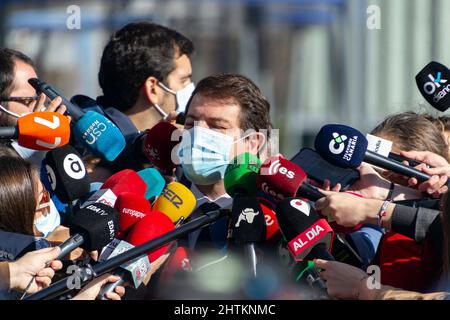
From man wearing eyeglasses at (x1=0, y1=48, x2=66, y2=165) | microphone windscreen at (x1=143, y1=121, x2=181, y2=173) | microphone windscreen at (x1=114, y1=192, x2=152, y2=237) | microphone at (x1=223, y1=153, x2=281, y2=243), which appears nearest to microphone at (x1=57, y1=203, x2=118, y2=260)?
microphone windscreen at (x1=114, y1=192, x2=152, y2=237)

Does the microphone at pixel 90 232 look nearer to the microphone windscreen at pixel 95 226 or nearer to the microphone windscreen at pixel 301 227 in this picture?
the microphone windscreen at pixel 95 226

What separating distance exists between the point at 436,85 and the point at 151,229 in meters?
1.32

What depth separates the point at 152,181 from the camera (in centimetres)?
428

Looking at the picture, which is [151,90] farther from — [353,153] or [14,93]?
[353,153]

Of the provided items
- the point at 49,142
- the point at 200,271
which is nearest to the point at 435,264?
the point at 200,271

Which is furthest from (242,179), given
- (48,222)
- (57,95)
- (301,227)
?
(57,95)

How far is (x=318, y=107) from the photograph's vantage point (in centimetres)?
1019

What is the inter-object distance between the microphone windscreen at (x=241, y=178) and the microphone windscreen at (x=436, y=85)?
2.64ft

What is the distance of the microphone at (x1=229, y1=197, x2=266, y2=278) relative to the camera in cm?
Answer: 352

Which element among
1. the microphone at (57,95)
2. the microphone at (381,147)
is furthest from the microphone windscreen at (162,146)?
the microphone at (381,147)

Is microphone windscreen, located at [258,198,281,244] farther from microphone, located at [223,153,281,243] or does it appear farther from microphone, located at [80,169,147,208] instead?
microphone, located at [80,169,147,208]

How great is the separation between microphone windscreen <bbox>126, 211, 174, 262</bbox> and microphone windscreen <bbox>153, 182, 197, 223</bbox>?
A: 16cm

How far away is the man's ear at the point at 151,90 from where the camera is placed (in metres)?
5.53

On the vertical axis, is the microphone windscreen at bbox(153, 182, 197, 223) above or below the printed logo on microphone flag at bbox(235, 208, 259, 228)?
below
